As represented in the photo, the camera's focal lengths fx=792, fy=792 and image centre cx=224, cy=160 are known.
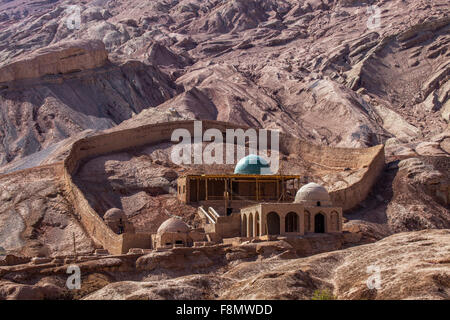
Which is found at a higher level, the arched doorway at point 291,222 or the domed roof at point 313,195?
the domed roof at point 313,195

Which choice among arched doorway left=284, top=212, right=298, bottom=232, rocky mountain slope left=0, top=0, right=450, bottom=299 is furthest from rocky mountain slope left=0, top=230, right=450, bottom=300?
arched doorway left=284, top=212, right=298, bottom=232

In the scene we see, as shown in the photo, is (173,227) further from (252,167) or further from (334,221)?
(252,167)

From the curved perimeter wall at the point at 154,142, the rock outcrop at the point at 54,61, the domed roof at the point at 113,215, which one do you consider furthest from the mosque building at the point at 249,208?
the rock outcrop at the point at 54,61

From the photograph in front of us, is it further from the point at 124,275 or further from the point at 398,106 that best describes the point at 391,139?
the point at 124,275

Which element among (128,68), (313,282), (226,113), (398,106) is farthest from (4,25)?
(313,282)

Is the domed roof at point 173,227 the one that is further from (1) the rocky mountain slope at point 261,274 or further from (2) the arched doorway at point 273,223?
(2) the arched doorway at point 273,223

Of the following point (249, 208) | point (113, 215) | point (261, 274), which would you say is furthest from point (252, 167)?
point (261, 274)
